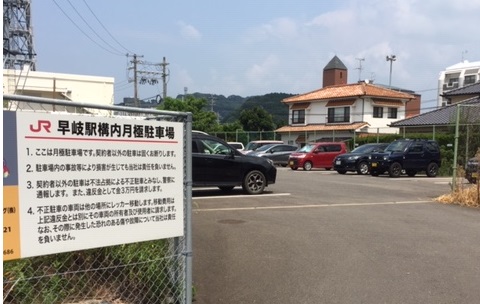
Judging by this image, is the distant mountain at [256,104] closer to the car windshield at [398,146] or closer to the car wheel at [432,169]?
the car windshield at [398,146]

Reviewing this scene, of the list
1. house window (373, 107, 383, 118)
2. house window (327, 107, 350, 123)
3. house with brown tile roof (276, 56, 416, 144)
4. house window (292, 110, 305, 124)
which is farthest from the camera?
house window (292, 110, 305, 124)

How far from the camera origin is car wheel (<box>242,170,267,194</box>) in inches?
501

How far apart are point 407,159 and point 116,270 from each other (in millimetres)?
18892

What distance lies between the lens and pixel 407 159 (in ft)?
68.1

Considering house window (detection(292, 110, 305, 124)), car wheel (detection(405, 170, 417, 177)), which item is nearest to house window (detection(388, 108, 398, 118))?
house window (detection(292, 110, 305, 124))

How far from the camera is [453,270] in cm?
564

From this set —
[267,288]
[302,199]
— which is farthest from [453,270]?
[302,199]

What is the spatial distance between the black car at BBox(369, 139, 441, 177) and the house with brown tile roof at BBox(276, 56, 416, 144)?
2038 centimetres

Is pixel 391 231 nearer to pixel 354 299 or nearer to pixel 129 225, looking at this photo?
pixel 354 299

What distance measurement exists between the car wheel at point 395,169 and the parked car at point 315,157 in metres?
6.08

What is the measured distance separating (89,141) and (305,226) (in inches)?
225

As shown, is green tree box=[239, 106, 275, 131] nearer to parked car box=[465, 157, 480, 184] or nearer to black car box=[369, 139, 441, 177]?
black car box=[369, 139, 441, 177]

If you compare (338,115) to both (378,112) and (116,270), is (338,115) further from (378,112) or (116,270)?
(116,270)

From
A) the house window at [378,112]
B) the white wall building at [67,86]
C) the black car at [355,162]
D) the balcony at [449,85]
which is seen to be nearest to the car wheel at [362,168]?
the black car at [355,162]
